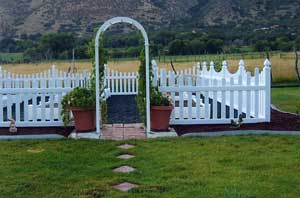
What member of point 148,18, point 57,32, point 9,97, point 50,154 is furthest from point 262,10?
point 50,154

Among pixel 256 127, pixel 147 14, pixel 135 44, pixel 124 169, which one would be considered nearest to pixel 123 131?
pixel 256 127

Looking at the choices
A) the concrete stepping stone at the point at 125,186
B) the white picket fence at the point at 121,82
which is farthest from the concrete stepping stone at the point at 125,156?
the white picket fence at the point at 121,82

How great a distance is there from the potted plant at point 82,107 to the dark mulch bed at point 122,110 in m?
1.44

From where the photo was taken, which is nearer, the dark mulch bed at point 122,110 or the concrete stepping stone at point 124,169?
the concrete stepping stone at point 124,169

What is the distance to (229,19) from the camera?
32.7 m

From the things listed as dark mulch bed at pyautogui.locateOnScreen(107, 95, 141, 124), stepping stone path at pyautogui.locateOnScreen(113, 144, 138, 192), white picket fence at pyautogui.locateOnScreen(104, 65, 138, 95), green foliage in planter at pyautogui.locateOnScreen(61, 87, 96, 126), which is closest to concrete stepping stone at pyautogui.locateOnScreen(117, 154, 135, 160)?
stepping stone path at pyautogui.locateOnScreen(113, 144, 138, 192)

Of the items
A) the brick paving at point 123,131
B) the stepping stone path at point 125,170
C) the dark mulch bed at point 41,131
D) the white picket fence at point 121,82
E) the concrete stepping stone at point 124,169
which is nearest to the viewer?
the stepping stone path at point 125,170

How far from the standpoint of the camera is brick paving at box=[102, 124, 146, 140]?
25.3 feet

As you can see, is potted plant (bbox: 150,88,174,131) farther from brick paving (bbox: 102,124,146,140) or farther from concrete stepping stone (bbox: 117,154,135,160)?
concrete stepping stone (bbox: 117,154,135,160)

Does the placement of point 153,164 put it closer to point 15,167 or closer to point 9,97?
point 15,167

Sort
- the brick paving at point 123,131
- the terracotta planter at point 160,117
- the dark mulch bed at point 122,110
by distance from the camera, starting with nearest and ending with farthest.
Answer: the brick paving at point 123,131, the terracotta planter at point 160,117, the dark mulch bed at point 122,110

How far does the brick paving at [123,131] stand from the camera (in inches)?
304

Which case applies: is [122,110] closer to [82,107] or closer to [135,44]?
[82,107]

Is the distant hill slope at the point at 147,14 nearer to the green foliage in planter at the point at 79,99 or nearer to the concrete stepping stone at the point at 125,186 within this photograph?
the green foliage in planter at the point at 79,99
